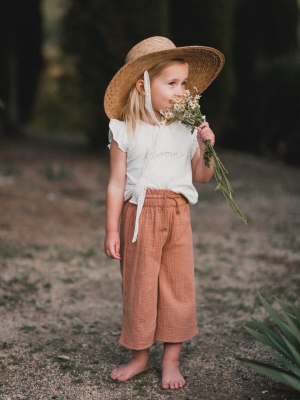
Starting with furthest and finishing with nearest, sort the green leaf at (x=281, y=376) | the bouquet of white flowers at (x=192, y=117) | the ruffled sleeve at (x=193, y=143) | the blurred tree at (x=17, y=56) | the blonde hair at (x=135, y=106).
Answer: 1. the blurred tree at (x=17, y=56)
2. the ruffled sleeve at (x=193, y=143)
3. the blonde hair at (x=135, y=106)
4. the bouquet of white flowers at (x=192, y=117)
5. the green leaf at (x=281, y=376)

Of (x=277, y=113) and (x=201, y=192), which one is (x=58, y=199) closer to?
(x=201, y=192)

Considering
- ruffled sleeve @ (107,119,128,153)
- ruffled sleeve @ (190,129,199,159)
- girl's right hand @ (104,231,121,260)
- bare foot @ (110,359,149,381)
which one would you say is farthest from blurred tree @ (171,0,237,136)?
bare foot @ (110,359,149,381)

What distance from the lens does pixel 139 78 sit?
8.29 feet

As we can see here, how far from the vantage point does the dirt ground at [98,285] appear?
2.54m

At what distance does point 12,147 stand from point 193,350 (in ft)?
25.2

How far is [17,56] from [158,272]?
33.2 ft

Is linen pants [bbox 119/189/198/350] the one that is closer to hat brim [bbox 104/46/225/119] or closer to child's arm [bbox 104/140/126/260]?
child's arm [bbox 104/140/126/260]

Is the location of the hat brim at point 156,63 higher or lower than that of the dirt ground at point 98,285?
higher

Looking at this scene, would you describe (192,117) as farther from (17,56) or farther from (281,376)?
(17,56)

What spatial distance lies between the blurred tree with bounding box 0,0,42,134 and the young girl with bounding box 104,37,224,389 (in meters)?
8.93

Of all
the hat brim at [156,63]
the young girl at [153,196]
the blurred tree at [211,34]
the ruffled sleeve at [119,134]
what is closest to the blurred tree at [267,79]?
the blurred tree at [211,34]

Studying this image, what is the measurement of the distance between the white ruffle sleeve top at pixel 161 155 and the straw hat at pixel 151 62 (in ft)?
0.44

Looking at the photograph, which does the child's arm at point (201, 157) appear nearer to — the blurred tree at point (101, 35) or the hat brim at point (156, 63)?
the hat brim at point (156, 63)

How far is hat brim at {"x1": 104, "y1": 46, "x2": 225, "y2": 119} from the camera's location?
2.40 m
